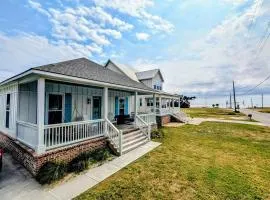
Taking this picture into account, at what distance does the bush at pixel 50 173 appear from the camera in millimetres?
4879

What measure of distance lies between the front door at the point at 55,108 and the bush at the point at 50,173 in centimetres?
378

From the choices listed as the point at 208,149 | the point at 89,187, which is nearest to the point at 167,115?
the point at 208,149

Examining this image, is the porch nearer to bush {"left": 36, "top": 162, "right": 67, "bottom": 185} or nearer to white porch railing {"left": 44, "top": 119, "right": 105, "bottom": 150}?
white porch railing {"left": 44, "top": 119, "right": 105, "bottom": 150}

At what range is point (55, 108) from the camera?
8.59m

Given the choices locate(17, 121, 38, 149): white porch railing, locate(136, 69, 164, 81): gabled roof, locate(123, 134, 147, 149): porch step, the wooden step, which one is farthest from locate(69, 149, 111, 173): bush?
locate(136, 69, 164, 81): gabled roof

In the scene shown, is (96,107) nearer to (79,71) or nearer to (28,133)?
(79,71)

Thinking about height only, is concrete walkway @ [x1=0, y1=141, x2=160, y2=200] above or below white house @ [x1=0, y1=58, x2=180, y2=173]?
below

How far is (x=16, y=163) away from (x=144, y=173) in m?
5.31

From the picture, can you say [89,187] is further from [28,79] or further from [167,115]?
[167,115]

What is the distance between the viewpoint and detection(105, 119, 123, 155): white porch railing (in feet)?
24.3

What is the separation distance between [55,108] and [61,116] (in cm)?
58

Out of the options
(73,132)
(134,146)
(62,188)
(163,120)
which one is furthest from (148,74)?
(62,188)

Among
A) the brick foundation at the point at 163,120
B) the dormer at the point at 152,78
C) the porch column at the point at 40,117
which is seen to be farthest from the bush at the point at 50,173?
the dormer at the point at 152,78

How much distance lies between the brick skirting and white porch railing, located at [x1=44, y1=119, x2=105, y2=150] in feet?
0.80
